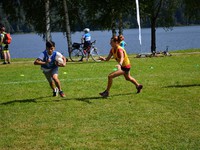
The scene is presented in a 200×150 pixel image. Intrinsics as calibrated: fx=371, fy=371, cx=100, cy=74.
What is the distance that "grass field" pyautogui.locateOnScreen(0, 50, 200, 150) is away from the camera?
20.7 ft

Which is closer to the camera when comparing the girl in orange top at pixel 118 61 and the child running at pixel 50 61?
the child running at pixel 50 61

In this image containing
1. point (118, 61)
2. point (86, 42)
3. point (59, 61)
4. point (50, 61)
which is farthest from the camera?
point (86, 42)

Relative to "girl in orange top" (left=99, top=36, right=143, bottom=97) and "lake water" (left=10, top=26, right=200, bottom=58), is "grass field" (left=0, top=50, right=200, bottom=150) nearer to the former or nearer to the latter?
"girl in orange top" (left=99, top=36, right=143, bottom=97)

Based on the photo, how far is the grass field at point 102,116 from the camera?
6324mm

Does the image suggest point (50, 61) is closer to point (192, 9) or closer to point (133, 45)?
point (192, 9)

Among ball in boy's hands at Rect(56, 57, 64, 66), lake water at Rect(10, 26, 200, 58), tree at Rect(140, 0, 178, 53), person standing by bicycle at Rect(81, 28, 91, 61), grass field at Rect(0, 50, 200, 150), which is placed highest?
tree at Rect(140, 0, 178, 53)

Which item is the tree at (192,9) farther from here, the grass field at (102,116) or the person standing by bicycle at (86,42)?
the grass field at (102,116)

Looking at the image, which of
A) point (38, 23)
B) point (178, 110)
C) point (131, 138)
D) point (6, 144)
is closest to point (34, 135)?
point (6, 144)

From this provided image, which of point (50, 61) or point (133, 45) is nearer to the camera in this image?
point (50, 61)

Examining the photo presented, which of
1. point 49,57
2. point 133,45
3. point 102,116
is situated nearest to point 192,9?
point 49,57

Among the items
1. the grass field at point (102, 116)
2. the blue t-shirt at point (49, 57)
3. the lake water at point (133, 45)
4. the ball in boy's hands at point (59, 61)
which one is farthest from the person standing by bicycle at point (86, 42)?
the ball in boy's hands at point (59, 61)

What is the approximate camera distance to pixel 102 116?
8.08 metres

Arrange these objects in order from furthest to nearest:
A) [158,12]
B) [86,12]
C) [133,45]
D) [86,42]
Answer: [133,45]
[158,12]
[86,12]
[86,42]

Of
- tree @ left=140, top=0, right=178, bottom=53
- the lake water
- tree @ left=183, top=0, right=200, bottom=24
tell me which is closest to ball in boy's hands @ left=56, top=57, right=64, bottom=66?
the lake water
